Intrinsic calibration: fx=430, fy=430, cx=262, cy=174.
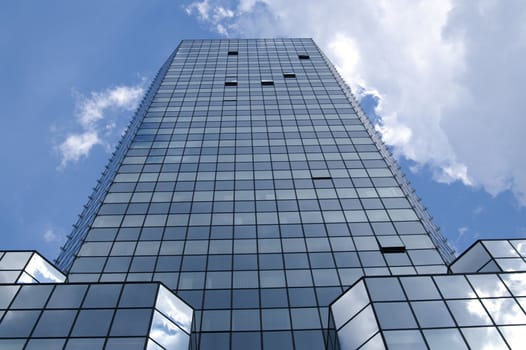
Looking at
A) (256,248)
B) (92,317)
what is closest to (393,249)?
(256,248)

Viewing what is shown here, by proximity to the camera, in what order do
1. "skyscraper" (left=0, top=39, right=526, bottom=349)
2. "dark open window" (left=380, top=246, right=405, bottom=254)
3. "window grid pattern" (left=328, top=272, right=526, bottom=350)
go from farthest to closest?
"dark open window" (left=380, top=246, right=405, bottom=254) → "skyscraper" (left=0, top=39, right=526, bottom=349) → "window grid pattern" (left=328, top=272, right=526, bottom=350)

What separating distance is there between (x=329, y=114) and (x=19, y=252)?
36329 mm

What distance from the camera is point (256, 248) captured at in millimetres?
32219

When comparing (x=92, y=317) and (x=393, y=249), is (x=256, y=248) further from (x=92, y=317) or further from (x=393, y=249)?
(x=92, y=317)

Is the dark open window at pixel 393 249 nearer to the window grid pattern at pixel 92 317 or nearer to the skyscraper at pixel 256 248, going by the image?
the skyscraper at pixel 256 248

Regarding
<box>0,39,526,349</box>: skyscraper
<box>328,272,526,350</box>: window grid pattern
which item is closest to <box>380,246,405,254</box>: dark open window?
<box>0,39,526,349</box>: skyscraper

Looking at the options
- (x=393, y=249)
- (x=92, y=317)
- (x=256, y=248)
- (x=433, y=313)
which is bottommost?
(x=433, y=313)

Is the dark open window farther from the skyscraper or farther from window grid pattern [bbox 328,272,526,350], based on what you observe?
window grid pattern [bbox 328,272,526,350]

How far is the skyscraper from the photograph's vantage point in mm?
20062

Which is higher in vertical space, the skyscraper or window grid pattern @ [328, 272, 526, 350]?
the skyscraper

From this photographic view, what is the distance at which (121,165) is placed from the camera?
43094 mm

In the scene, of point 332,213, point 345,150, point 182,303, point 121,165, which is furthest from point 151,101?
point 182,303

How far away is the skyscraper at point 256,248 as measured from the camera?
20062 millimetres

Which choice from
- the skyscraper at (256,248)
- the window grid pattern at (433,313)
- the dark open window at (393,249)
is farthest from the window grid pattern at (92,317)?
the dark open window at (393,249)
